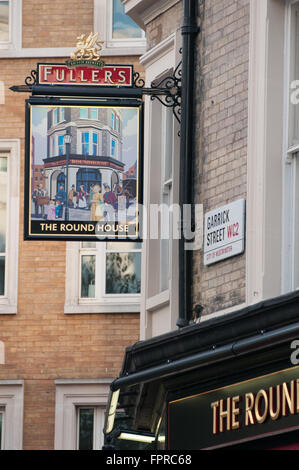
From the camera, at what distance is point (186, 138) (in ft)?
43.6

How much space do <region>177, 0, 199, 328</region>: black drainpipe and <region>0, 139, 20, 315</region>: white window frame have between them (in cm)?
755

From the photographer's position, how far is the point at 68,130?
1399 centimetres

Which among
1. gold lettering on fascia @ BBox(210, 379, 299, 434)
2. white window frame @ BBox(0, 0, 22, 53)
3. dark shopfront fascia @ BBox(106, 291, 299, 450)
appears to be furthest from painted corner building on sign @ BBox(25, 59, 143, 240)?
white window frame @ BBox(0, 0, 22, 53)

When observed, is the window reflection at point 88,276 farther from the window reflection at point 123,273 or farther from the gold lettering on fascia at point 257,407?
the gold lettering on fascia at point 257,407

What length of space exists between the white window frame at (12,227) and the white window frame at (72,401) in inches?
56.0

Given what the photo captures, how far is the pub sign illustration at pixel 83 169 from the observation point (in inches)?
540

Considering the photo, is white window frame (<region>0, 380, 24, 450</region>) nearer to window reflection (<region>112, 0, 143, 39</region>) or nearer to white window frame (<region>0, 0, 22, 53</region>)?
white window frame (<region>0, 0, 22, 53</region>)

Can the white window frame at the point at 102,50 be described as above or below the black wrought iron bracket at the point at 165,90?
above

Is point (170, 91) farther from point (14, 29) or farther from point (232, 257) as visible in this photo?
point (14, 29)

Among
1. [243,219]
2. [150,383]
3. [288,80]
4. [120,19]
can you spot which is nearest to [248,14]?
[288,80]

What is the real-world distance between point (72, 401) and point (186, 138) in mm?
7801

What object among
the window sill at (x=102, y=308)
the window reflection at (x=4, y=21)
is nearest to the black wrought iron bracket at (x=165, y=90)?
the window sill at (x=102, y=308)

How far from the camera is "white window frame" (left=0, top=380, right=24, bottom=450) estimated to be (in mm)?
20109

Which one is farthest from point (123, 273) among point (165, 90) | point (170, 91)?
point (165, 90)
